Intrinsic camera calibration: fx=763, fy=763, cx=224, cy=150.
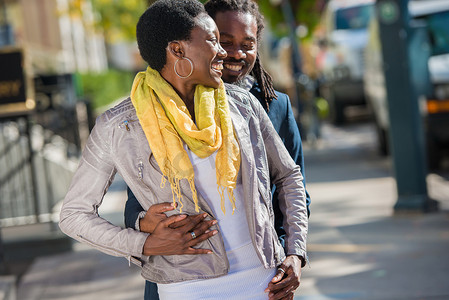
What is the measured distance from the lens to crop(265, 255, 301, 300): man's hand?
2.38m

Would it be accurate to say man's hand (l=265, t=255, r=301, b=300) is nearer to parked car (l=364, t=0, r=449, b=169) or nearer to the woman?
the woman

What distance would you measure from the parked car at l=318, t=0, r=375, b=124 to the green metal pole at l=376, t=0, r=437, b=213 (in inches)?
367

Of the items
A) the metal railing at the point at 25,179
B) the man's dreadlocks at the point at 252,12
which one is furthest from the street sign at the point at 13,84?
the man's dreadlocks at the point at 252,12

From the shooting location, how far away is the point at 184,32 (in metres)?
Result: 2.28

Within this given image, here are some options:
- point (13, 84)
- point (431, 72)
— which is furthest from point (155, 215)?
point (431, 72)

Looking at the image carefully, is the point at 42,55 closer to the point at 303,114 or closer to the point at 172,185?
the point at 303,114

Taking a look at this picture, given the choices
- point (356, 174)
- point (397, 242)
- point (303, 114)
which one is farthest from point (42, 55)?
point (397, 242)

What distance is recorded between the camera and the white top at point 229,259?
2299 millimetres

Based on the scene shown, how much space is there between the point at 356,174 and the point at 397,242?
4523 millimetres

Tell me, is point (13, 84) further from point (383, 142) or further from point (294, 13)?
point (294, 13)

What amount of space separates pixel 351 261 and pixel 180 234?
423cm

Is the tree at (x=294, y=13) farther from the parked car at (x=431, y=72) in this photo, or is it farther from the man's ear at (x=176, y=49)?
the man's ear at (x=176, y=49)

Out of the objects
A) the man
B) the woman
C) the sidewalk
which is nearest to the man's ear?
the woman

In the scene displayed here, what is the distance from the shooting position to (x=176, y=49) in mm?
2297
